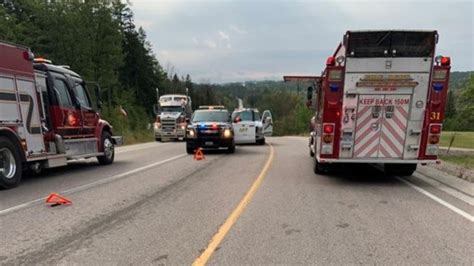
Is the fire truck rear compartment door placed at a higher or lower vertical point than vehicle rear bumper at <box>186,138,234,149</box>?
higher

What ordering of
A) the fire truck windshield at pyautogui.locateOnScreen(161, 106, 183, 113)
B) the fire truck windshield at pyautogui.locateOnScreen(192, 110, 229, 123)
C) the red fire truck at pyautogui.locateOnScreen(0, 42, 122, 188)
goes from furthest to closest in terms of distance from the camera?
the fire truck windshield at pyautogui.locateOnScreen(161, 106, 183, 113), the fire truck windshield at pyautogui.locateOnScreen(192, 110, 229, 123), the red fire truck at pyautogui.locateOnScreen(0, 42, 122, 188)

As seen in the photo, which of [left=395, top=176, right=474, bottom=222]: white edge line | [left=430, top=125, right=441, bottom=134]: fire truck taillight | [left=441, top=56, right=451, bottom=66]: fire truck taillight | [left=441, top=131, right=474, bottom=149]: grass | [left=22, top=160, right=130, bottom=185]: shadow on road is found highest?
[left=441, top=56, right=451, bottom=66]: fire truck taillight

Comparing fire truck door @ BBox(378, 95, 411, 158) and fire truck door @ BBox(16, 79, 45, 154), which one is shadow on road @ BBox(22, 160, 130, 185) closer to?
fire truck door @ BBox(16, 79, 45, 154)

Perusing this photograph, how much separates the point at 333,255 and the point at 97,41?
4876cm

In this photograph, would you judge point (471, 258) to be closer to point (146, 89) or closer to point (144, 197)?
point (144, 197)

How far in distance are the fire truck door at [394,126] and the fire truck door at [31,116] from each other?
26.5ft

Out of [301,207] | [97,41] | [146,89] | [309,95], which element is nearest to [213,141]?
[309,95]

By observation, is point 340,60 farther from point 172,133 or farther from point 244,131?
point 172,133

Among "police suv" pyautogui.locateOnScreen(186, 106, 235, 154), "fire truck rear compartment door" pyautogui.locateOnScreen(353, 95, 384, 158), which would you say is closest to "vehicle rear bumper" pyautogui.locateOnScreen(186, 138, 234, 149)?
"police suv" pyautogui.locateOnScreen(186, 106, 235, 154)

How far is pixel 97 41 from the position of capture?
49781 mm

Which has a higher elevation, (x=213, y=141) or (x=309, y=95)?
(x=309, y=95)

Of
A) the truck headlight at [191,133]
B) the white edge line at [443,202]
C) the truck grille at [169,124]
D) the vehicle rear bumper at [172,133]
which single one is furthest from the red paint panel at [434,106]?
the truck grille at [169,124]

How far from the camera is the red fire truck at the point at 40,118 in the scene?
9938 millimetres

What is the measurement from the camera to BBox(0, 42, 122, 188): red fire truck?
9.94 meters
